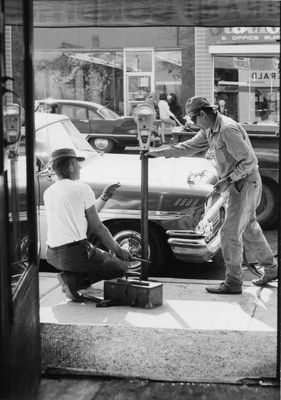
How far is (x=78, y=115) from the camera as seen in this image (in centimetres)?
1769

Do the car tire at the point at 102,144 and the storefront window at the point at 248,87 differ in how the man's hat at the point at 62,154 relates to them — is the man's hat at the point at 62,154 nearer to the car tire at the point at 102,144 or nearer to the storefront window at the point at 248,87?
the car tire at the point at 102,144

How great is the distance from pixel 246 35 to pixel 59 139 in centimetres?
1497

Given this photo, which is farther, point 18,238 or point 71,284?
point 71,284

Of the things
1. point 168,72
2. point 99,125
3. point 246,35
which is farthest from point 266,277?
point 168,72

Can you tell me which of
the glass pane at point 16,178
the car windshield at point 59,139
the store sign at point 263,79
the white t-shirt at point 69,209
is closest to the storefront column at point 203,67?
the store sign at point 263,79

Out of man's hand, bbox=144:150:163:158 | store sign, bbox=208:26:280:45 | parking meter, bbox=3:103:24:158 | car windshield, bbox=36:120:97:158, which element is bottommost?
man's hand, bbox=144:150:163:158

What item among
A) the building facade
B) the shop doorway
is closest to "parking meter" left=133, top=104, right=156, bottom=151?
the building facade

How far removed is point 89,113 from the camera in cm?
1809

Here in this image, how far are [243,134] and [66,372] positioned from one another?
2.84 metres

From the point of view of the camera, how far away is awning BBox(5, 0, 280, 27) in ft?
19.7

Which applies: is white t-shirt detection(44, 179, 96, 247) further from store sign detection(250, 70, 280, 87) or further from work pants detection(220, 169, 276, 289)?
store sign detection(250, 70, 280, 87)

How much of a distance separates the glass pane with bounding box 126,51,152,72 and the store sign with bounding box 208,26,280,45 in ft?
8.42

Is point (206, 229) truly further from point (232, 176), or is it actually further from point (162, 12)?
point (162, 12)

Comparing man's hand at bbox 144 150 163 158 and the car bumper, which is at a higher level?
man's hand at bbox 144 150 163 158
